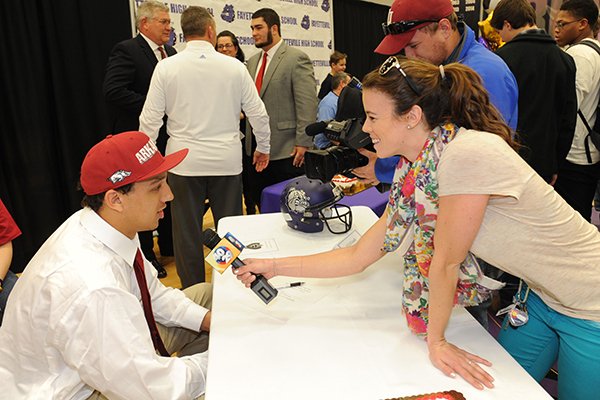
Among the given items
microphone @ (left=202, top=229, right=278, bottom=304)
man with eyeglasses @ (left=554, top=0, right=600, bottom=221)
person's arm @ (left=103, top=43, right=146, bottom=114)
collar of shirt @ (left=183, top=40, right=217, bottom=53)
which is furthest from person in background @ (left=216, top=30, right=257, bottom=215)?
microphone @ (left=202, top=229, right=278, bottom=304)

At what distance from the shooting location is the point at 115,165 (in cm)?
138

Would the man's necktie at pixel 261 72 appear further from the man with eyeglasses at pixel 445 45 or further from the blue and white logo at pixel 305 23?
the blue and white logo at pixel 305 23

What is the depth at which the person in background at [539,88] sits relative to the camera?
92.1 inches

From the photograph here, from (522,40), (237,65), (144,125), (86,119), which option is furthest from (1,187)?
(522,40)

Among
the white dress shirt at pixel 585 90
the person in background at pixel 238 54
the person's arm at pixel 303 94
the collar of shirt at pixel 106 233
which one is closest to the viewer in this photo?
the collar of shirt at pixel 106 233

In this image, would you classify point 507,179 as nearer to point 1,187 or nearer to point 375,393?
point 375,393

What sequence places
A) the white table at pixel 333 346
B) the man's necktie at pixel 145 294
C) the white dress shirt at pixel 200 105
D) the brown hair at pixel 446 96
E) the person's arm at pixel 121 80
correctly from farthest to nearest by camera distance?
the person's arm at pixel 121 80, the white dress shirt at pixel 200 105, the man's necktie at pixel 145 294, the brown hair at pixel 446 96, the white table at pixel 333 346

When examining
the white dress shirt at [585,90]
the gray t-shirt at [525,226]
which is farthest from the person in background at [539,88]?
the gray t-shirt at [525,226]

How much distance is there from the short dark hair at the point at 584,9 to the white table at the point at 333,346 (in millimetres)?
2432

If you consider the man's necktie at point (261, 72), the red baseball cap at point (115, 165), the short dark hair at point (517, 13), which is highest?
the short dark hair at point (517, 13)

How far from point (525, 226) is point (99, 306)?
41.3 inches

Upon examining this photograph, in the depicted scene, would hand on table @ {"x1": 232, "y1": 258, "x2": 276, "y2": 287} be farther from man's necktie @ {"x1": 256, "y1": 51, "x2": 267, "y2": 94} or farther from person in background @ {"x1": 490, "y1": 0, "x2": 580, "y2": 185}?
man's necktie @ {"x1": 256, "y1": 51, "x2": 267, "y2": 94}

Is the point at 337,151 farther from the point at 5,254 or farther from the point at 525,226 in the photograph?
the point at 5,254

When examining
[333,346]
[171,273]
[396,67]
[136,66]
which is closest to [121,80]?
[136,66]
